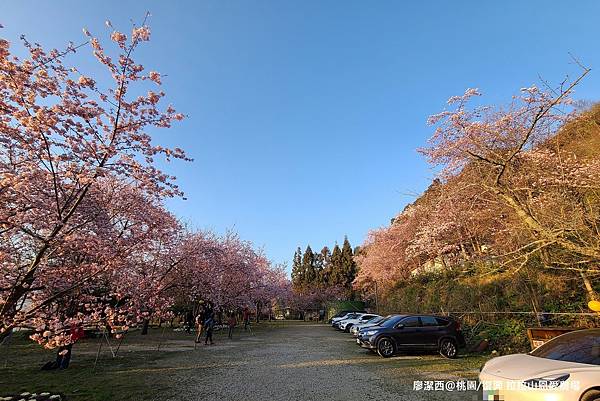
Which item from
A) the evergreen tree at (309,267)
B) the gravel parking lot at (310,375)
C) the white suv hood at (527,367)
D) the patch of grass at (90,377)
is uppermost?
the evergreen tree at (309,267)

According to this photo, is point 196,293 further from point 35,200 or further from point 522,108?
point 522,108

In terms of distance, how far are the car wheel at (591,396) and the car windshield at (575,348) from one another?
0.49m

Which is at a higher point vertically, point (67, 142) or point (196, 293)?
point (67, 142)

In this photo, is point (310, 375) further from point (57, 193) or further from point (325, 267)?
point (325, 267)

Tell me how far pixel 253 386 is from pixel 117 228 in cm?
627

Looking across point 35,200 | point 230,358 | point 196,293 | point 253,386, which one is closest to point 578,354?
point 253,386

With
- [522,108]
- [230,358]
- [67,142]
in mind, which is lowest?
[230,358]

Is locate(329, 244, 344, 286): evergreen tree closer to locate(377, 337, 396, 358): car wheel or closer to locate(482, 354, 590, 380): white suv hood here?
locate(377, 337, 396, 358): car wheel

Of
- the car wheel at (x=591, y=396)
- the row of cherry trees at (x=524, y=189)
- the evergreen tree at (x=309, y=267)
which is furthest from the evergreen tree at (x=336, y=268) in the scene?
the car wheel at (x=591, y=396)

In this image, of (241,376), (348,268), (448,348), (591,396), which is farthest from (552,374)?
(348,268)

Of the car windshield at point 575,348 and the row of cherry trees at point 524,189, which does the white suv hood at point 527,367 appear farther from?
the row of cherry trees at point 524,189

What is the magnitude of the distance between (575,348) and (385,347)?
8.03 metres

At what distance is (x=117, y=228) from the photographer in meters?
10.7

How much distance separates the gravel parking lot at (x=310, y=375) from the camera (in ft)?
23.4
